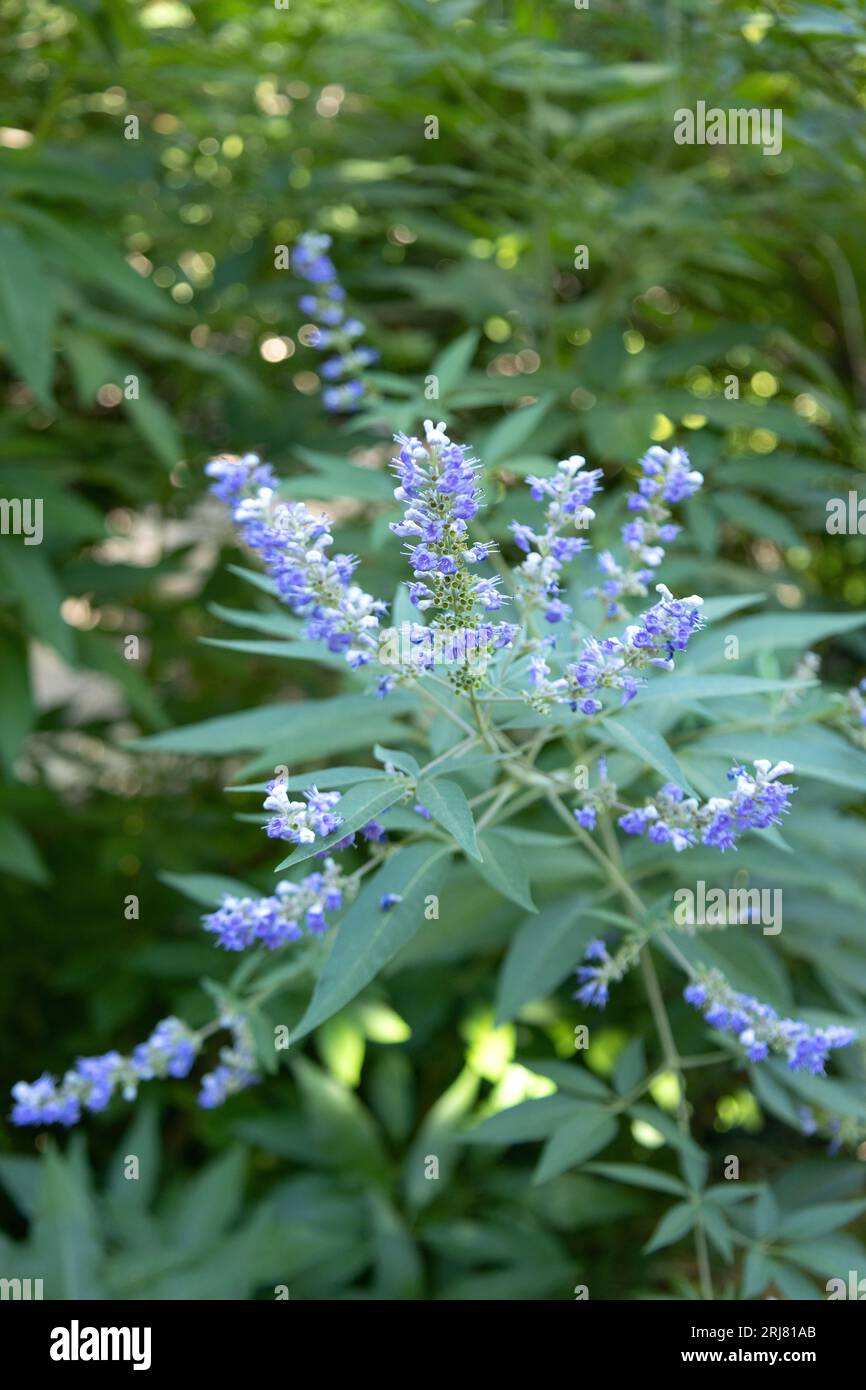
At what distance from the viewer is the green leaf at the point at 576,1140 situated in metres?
1.42

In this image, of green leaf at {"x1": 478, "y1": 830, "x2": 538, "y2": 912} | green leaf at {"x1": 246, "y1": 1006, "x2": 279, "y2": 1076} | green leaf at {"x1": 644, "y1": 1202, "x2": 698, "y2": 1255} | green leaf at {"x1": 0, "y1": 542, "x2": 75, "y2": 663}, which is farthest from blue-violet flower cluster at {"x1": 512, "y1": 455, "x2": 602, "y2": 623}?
green leaf at {"x1": 0, "y1": 542, "x2": 75, "y2": 663}

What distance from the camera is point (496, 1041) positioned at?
218 cm

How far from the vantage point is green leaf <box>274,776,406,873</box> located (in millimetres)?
1000

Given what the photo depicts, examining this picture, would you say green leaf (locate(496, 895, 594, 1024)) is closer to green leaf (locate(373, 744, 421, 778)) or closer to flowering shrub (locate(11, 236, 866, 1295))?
flowering shrub (locate(11, 236, 866, 1295))

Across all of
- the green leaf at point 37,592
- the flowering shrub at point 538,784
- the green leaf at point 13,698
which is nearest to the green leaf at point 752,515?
the flowering shrub at point 538,784

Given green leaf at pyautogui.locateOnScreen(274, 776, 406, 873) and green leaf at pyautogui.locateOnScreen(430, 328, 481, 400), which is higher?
green leaf at pyautogui.locateOnScreen(430, 328, 481, 400)

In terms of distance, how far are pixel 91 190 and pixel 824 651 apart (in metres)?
1.53

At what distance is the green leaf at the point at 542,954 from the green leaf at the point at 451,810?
1.61 feet

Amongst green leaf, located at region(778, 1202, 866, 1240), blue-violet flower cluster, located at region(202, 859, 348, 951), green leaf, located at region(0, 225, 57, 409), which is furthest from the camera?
green leaf, located at region(0, 225, 57, 409)

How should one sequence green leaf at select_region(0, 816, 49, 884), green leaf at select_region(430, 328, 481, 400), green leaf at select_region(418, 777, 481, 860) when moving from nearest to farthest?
green leaf at select_region(418, 777, 481, 860) → green leaf at select_region(430, 328, 481, 400) → green leaf at select_region(0, 816, 49, 884)

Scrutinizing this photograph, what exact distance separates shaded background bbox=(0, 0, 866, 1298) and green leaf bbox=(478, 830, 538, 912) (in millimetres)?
497

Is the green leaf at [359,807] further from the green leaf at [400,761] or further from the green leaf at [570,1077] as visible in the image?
the green leaf at [570,1077]

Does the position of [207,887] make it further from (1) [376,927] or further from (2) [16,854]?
(2) [16,854]
